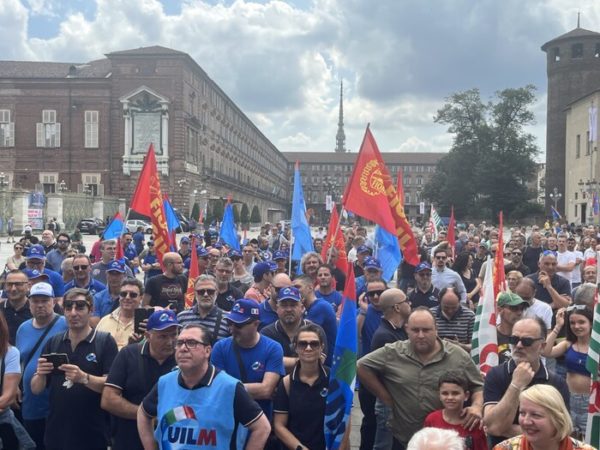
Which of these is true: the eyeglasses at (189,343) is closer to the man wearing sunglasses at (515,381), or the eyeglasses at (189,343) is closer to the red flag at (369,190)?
the man wearing sunglasses at (515,381)

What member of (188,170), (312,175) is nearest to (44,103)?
(188,170)

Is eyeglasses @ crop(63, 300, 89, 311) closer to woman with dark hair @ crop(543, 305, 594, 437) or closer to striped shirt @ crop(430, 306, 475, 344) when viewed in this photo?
striped shirt @ crop(430, 306, 475, 344)

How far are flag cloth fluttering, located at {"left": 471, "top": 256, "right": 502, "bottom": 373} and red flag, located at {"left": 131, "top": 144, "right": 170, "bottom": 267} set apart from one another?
5.19 m

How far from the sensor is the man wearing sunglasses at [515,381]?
12.2ft

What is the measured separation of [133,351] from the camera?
4383mm

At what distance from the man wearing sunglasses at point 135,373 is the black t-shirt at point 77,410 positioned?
222mm

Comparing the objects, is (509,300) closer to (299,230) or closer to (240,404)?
(240,404)

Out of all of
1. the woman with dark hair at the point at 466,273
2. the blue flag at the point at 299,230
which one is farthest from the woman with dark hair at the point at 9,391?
the woman with dark hair at the point at 466,273

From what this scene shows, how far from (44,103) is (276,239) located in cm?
4581

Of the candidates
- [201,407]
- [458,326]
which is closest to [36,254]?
[458,326]

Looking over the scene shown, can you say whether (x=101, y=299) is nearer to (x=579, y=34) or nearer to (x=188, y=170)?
(x=188, y=170)

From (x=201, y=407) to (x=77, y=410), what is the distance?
1380 mm

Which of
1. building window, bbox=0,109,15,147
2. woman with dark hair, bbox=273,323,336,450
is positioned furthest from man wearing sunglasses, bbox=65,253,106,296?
building window, bbox=0,109,15,147

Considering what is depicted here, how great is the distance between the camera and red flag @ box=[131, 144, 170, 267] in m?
9.44
